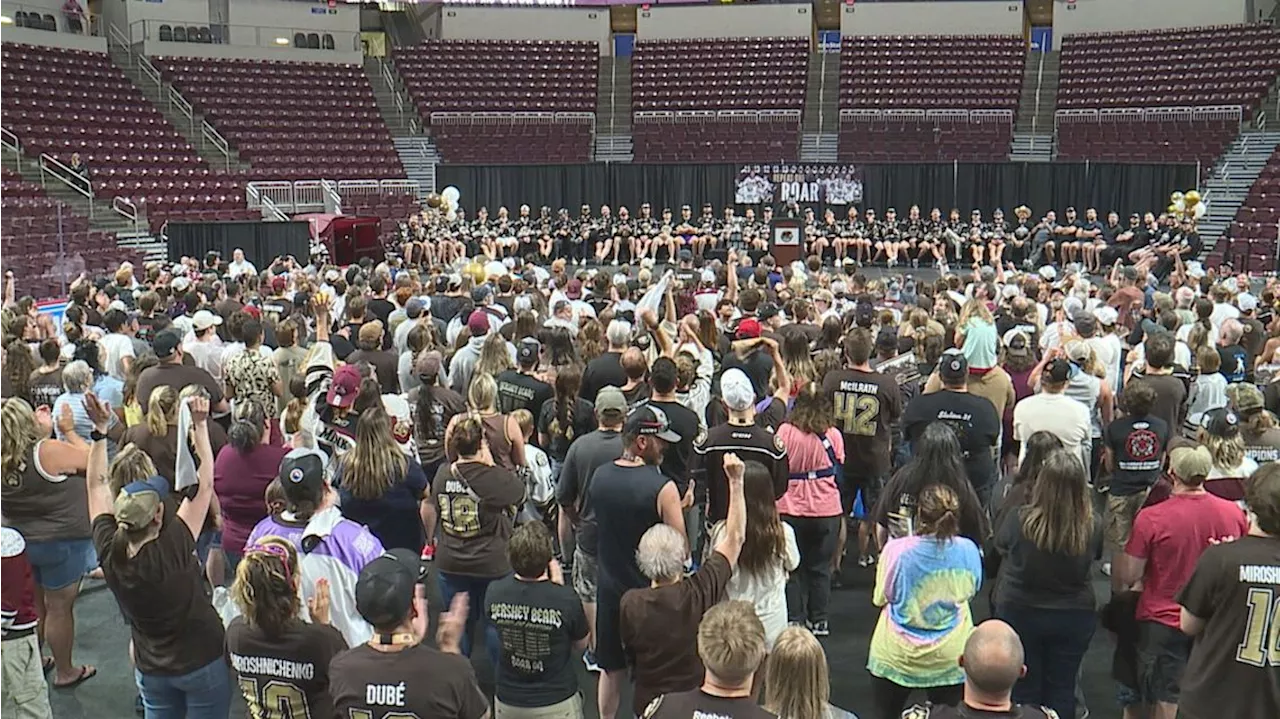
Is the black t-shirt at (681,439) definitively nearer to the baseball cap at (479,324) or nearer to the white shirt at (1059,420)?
the white shirt at (1059,420)

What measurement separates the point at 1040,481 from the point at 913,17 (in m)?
31.6

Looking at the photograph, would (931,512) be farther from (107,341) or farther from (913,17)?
(913,17)

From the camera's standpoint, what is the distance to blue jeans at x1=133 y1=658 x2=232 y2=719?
169 inches

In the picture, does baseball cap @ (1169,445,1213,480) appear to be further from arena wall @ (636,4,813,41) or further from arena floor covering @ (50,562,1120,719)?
arena wall @ (636,4,813,41)

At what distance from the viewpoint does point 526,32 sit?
35.3 metres

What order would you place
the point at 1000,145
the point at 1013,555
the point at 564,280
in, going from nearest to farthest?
the point at 1013,555 → the point at 564,280 → the point at 1000,145

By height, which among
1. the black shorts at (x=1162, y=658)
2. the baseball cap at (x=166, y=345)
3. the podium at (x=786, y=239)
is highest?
the podium at (x=786, y=239)

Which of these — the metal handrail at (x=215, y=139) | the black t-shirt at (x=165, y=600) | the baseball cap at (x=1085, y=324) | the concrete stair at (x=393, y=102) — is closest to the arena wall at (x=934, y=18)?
the concrete stair at (x=393, y=102)

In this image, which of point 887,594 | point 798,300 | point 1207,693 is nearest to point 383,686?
point 887,594

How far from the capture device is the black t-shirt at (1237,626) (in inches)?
151

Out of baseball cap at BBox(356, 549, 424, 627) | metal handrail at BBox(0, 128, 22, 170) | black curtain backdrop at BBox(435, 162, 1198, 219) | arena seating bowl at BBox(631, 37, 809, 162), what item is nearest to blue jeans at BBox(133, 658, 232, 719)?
baseball cap at BBox(356, 549, 424, 627)

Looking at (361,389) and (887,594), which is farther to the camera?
(361,389)

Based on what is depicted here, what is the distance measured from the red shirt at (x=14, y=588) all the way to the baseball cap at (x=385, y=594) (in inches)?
69.9

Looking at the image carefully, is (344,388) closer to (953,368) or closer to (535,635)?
(535,635)
